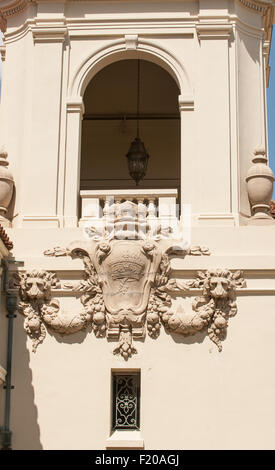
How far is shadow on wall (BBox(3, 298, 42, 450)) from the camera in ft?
53.2

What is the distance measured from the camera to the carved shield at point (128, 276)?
16.6 metres

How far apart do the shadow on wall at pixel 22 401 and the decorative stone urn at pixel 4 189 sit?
196cm

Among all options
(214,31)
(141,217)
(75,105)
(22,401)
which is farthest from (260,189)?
(22,401)

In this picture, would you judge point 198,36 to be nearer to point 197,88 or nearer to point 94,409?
point 197,88

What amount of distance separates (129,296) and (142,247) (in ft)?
2.62

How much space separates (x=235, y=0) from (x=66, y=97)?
3448mm

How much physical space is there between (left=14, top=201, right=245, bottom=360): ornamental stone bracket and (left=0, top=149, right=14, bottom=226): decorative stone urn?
1.40m

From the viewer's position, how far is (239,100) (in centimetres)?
1853

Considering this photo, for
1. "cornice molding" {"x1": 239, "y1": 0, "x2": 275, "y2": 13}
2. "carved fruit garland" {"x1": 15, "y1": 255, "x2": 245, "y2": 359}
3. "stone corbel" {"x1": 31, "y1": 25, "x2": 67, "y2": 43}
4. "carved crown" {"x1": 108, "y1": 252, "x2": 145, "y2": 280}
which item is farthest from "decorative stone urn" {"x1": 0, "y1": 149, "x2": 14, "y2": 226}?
"cornice molding" {"x1": 239, "y1": 0, "x2": 275, "y2": 13}

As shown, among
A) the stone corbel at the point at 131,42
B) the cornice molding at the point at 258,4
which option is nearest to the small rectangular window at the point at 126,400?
the stone corbel at the point at 131,42

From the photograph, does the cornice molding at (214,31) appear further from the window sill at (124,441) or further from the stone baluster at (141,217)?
the window sill at (124,441)

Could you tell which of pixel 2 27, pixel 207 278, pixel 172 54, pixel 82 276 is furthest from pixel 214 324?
pixel 2 27

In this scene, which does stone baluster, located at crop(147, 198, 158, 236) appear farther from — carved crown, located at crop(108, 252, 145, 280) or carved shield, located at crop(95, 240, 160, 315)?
carved crown, located at crop(108, 252, 145, 280)
